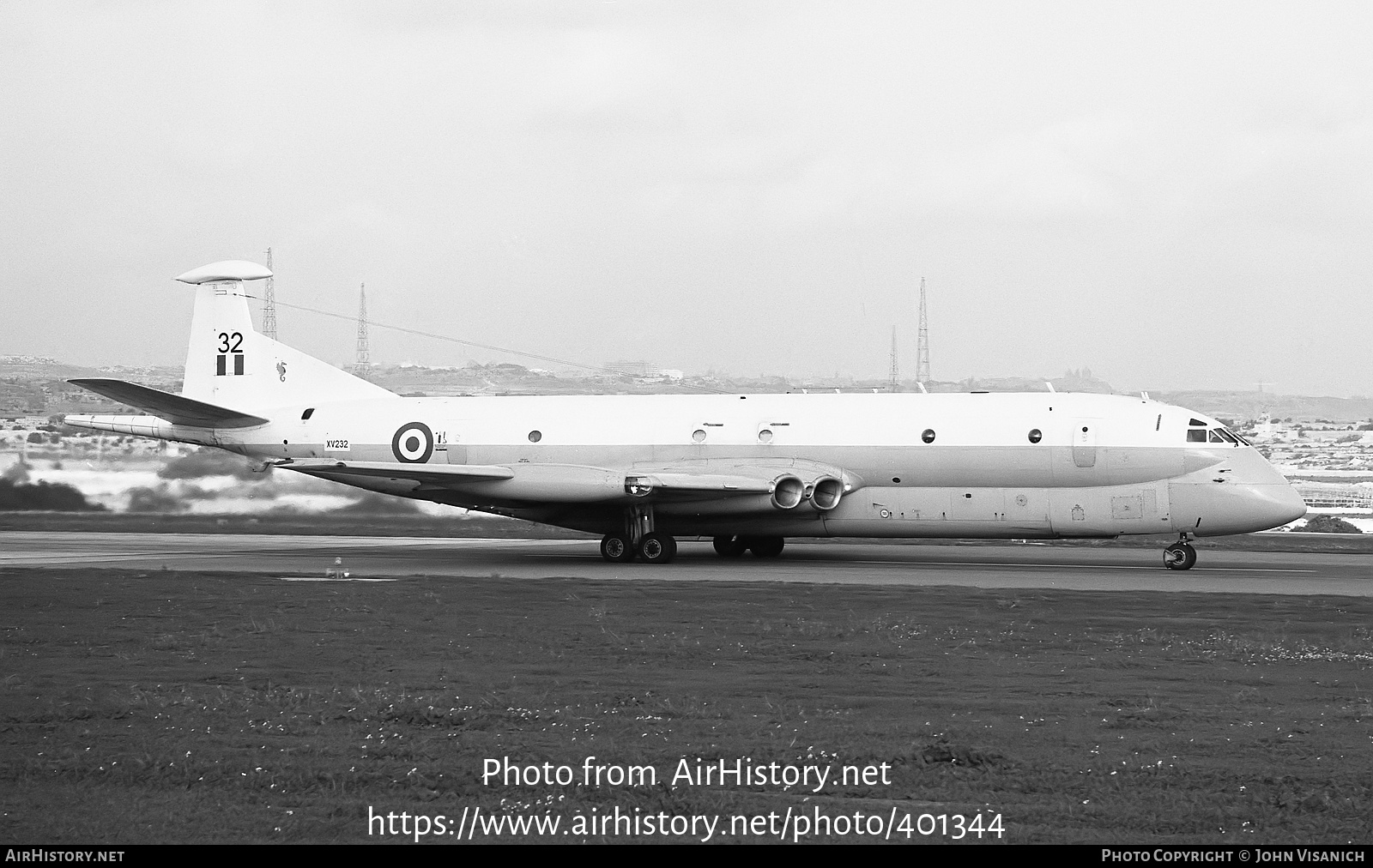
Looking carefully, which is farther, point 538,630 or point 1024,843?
point 538,630

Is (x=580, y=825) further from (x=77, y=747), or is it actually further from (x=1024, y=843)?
(x=77, y=747)

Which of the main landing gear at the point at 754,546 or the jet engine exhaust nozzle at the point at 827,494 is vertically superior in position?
the jet engine exhaust nozzle at the point at 827,494

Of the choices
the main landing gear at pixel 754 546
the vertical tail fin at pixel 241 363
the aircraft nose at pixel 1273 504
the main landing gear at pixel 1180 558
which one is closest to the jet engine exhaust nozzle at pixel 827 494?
the main landing gear at pixel 754 546

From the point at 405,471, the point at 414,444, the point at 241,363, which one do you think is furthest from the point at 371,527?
the point at 405,471

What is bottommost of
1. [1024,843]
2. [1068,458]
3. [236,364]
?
[1024,843]

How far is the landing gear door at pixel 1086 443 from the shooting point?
24000 mm

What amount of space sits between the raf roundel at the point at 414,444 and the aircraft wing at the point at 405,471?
106 centimetres

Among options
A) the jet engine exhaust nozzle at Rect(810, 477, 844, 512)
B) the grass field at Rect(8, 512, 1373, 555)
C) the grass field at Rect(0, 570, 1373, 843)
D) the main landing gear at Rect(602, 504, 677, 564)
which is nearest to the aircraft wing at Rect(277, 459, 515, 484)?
the main landing gear at Rect(602, 504, 677, 564)

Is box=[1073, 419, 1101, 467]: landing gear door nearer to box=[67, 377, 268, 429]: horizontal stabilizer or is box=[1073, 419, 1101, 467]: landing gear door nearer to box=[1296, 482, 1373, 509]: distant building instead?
box=[67, 377, 268, 429]: horizontal stabilizer

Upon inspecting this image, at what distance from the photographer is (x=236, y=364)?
29672 mm

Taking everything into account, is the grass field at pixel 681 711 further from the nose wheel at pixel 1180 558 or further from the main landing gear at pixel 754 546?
the main landing gear at pixel 754 546

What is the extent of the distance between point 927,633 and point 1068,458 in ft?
35.5

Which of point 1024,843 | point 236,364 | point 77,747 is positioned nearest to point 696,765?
point 1024,843

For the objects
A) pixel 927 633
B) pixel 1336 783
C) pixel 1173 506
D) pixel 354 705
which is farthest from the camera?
pixel 1173 506
